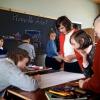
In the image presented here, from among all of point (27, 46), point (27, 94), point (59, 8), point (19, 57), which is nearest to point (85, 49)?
point (19, 57)

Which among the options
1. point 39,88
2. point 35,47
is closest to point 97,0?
point 35,47

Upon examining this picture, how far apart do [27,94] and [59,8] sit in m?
4.45

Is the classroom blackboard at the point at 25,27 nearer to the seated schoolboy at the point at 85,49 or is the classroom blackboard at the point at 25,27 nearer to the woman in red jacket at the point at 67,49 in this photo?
the woman in red jacket at the point at 67,49

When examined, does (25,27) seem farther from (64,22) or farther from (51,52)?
(64,22)

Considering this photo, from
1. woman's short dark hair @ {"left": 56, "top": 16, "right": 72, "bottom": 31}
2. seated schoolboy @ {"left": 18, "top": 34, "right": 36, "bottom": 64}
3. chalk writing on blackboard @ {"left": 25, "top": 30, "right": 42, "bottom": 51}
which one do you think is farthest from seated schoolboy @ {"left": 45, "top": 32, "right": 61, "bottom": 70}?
woman's short dark hair @ {"left": 56, "top": 16, "right": 72, "bottom": 31}

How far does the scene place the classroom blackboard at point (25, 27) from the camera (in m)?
4.32

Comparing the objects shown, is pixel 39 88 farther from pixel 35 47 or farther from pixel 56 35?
pixel 56 35

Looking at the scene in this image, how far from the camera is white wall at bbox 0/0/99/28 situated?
460 cm

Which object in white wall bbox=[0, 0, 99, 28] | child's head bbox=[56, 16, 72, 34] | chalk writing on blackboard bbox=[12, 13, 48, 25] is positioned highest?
white wall bbox=[0, 0, 99, 28]

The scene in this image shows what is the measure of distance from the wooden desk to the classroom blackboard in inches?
115

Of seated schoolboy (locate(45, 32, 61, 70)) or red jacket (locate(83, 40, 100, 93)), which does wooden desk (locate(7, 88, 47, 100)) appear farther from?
seated schoolboy (locate(45, 32, 61, 70))

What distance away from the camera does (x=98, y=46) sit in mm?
1231

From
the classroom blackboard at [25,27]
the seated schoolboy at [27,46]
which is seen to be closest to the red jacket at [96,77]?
the seated schoolboy at [27,46]

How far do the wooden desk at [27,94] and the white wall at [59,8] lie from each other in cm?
317
